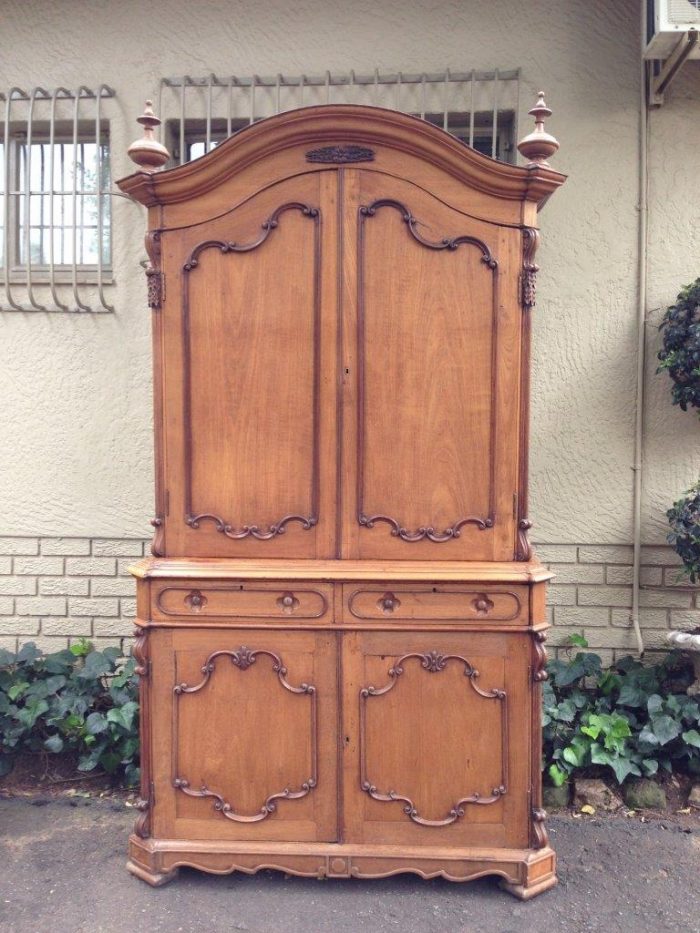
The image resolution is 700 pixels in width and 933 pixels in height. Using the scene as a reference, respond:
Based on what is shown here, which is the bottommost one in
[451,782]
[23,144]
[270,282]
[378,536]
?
[451,782]

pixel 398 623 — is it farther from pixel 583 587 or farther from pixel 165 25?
pixel 165 25

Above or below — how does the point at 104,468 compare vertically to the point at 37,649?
above

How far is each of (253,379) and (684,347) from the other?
1.82m

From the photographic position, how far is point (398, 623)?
2693 mm

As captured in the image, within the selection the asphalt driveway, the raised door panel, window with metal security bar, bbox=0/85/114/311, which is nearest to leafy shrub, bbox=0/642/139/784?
the asphalt driveway

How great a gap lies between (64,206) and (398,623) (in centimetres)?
252

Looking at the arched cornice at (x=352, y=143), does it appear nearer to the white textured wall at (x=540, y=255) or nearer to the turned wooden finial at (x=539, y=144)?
the turned wooden finial at (x=539, y=144)

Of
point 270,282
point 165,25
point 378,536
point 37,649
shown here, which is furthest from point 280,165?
point 37,649

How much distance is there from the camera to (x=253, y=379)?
2.71m

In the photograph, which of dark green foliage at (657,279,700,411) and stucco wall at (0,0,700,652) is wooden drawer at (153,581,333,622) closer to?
stucco wall at (0,0,700,652)

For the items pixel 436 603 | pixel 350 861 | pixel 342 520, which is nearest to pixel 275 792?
pixel 350 861

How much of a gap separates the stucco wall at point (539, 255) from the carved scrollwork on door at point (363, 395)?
1.02 metres

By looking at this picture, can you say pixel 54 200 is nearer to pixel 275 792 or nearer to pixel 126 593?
pixel 126 593

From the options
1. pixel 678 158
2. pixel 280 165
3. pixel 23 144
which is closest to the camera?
pixel 280 165
